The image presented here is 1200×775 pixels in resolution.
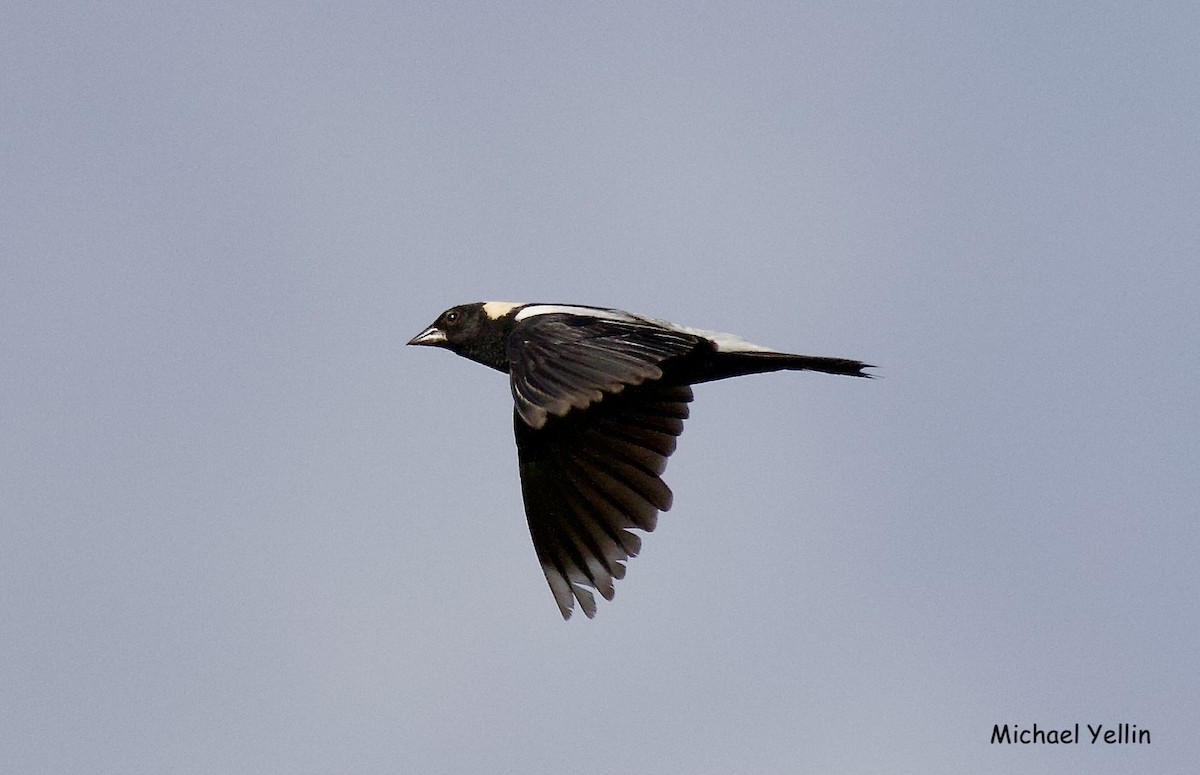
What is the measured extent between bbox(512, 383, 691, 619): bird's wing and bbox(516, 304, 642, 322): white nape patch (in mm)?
429

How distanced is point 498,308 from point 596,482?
1.25 meters

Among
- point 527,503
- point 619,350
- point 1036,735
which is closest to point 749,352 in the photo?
point 619,350

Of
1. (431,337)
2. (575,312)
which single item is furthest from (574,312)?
(431,337)

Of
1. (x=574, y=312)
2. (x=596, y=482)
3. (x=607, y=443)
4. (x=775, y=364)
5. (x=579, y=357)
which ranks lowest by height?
(x=596, y=482)

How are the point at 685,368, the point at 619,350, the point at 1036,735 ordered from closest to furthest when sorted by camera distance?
the point at 619,350 → the point at 1036,735 → the point at 685,368

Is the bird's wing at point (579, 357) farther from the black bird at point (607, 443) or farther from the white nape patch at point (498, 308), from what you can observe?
the white nape patch at point (498, 308)

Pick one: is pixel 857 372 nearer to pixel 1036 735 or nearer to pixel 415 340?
pixel 1036 735

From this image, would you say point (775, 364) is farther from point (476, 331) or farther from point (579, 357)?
point (476, 331)

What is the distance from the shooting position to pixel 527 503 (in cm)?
695

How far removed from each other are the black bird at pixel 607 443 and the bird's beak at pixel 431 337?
56 centimetres

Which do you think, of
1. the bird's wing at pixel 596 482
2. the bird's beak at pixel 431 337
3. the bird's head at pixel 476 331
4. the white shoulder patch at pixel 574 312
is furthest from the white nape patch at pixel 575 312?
the bird's beak at pixel 431 337

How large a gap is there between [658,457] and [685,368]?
0.45m

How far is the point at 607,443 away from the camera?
6832 millimetres

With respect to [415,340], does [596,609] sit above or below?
below
